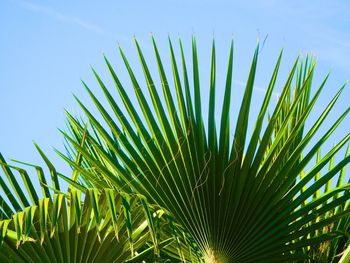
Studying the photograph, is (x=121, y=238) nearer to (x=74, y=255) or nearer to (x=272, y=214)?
(x=74, y=255)

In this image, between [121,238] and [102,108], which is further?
[102,108]

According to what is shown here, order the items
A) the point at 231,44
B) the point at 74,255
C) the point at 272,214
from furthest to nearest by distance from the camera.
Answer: the point at 231,44
the point at 272,214
the point at 74,255

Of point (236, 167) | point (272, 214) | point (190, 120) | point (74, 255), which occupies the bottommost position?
point (74, 255)

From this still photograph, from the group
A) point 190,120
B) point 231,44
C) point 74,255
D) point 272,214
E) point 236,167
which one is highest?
point 231,44

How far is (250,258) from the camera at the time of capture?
327 centimetres

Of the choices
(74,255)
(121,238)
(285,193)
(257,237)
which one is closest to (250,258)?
(257,237)

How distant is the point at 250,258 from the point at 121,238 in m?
0.64

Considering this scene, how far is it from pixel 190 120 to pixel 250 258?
689mm

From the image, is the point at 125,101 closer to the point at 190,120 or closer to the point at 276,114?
the point at 190,120

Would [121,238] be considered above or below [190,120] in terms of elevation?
below

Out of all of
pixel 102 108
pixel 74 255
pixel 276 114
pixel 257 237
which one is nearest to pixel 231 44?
pixel 276 114

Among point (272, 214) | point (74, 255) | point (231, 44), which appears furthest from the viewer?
point (231, 44)

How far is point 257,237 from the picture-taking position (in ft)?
10.7

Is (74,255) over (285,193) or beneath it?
beneath
